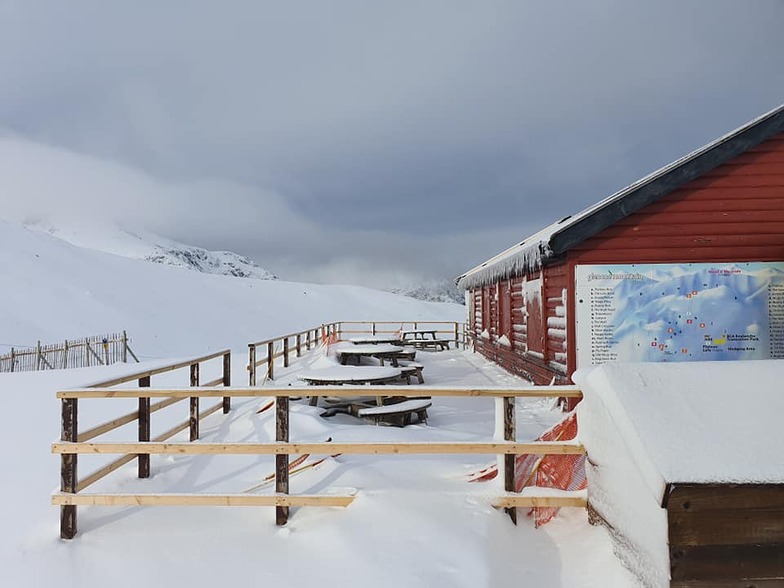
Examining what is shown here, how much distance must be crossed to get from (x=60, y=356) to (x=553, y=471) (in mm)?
23326

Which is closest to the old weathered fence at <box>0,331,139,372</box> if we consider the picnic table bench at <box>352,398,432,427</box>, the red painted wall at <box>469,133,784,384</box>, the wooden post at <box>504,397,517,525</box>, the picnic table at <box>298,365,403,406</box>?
the picnic table at <box>298,365,403,406</box>

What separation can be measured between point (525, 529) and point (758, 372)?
1905 millimetres

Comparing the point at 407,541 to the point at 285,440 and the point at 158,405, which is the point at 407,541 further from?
the point at 158,405

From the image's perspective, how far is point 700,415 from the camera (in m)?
3.04

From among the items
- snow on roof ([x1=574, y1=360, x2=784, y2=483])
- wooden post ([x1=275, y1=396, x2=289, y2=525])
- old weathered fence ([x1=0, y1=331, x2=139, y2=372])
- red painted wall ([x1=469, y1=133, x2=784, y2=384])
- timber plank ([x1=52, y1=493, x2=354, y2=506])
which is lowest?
old weathered fence ([x1=0, y1=331, x2=139, y2=372])

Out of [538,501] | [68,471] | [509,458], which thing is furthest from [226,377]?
[538,501]

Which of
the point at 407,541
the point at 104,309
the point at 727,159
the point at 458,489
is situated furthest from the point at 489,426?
the point at 104,309

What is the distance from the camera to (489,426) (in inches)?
292

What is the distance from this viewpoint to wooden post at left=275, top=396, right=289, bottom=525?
3896mm

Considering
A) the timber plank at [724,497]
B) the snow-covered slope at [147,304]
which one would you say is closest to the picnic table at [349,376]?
→ the timber plank at [724,497]

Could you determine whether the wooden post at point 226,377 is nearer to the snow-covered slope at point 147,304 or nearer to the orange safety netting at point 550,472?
the orange safety netting at point 550,472

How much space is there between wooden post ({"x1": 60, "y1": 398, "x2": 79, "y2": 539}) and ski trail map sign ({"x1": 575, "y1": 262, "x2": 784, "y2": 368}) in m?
6.80

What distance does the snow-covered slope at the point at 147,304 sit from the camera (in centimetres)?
3136

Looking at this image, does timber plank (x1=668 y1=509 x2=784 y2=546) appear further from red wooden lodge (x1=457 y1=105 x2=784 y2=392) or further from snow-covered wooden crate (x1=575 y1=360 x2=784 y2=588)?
red wooden lodge (x1=457 y1=105 x2=784 y2=392)
